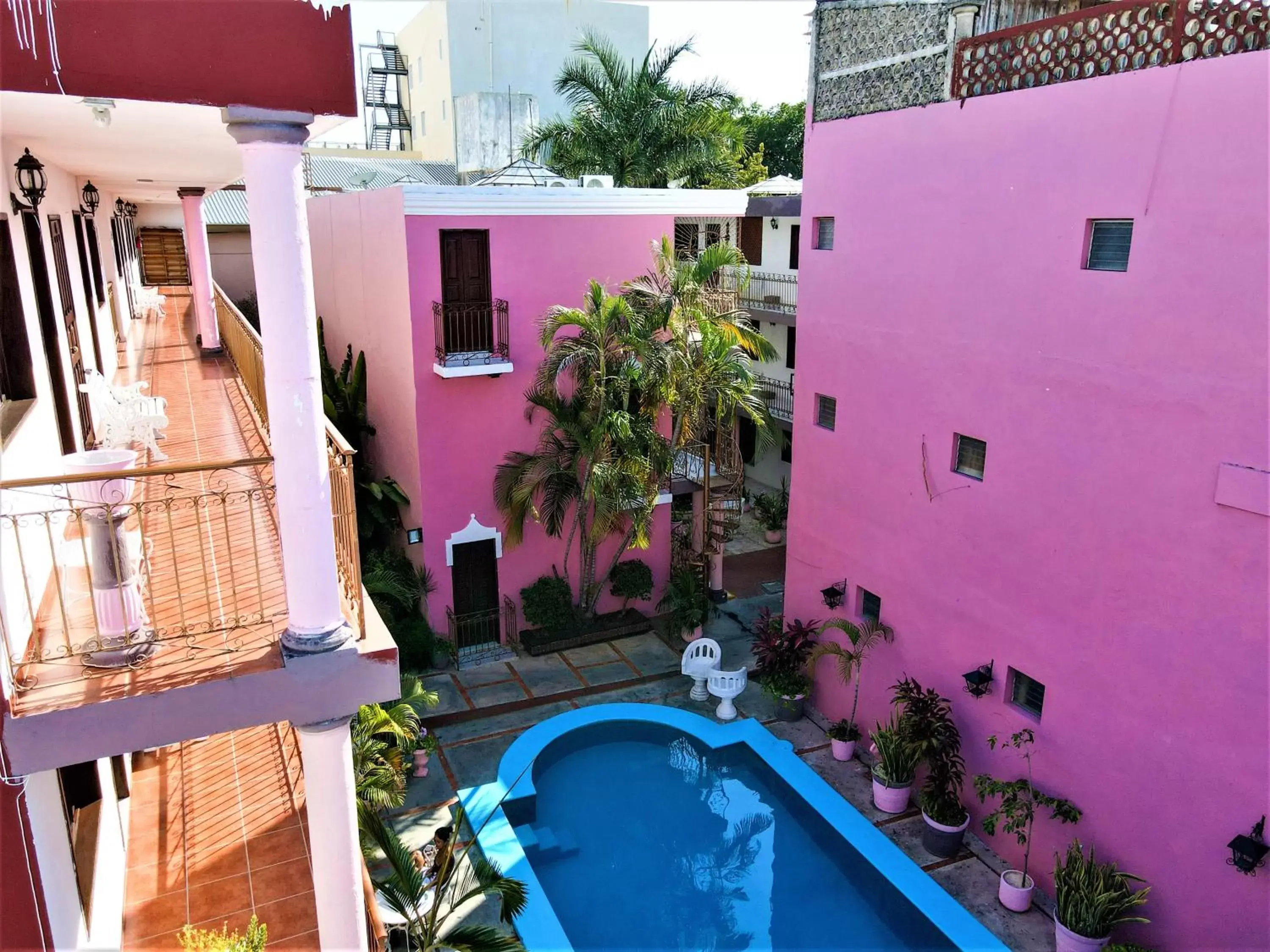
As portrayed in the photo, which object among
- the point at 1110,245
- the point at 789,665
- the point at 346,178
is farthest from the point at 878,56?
the point at 346,178

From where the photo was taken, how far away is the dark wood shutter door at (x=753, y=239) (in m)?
24.1

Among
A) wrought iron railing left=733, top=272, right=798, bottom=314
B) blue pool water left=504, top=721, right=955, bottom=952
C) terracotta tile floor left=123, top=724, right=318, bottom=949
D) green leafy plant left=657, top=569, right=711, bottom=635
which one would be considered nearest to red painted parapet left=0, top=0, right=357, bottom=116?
terracotta tile floor left=123, top=724, right=318, bottom=949

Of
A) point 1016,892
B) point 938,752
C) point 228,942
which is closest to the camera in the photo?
point 228,942

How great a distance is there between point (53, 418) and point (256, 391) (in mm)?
2616

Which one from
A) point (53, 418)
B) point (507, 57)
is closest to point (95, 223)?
point (53, 418)

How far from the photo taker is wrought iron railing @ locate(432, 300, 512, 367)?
47.7 feet

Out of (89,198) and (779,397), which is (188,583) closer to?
(89,198)

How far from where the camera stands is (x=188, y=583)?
6.69 m

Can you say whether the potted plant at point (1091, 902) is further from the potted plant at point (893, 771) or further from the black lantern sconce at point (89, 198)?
the black lantern sconce at point (89, 198)

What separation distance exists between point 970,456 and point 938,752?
142 inches

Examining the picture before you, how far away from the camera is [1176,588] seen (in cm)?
881

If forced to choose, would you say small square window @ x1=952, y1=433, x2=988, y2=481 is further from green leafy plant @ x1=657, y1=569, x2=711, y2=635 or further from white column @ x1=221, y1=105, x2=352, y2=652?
white column @ x1=221, y1=105, x2=352, y2=652

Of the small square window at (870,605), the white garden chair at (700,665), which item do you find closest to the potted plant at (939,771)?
the small square window at (870,605)

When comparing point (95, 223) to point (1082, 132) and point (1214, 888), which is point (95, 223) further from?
point (1214, 888)
